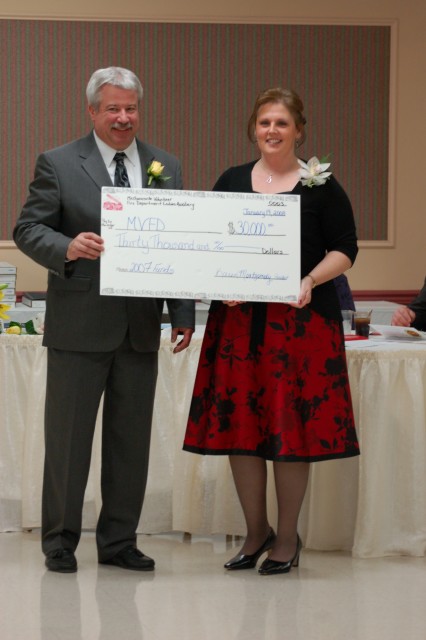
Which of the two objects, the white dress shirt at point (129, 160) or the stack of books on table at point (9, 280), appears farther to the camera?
the stack of books on table at point (9, 280)

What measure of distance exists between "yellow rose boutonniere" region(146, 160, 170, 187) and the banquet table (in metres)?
0.82

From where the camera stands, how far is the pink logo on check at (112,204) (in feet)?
10.9

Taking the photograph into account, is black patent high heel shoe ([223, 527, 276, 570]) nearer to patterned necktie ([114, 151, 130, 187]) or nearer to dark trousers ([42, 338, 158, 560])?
dark trousers ([42, 338, 158, 560])

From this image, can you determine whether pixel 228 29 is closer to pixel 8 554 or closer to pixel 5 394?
pixel 5 394

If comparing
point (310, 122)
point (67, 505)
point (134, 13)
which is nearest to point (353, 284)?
point (310, 122)

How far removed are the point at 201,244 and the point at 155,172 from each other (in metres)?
0.30

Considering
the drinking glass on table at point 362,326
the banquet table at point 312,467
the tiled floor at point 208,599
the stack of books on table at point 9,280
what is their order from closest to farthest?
the tiled floor at point 208,599 < the banquet table at point 312,467 < the drinking glass on table at point 362,326 < the stack of books on table at point 9,280

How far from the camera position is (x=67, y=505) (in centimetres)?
Answer: 359

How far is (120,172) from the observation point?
11.5 feet

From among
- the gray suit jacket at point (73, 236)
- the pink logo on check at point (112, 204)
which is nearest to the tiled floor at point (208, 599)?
the gray suit jacket at point (73, 236)

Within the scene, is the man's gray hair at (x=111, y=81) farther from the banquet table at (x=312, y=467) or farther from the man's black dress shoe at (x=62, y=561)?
the man's black dress shoe at (x=62, y=561)

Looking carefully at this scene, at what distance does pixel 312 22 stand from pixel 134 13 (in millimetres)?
1108

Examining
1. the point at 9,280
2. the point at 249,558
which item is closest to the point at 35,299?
the point at 9,280

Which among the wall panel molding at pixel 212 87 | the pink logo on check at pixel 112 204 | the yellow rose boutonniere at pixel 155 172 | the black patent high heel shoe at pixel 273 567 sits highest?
the wall panel molding at pixel 212 87
